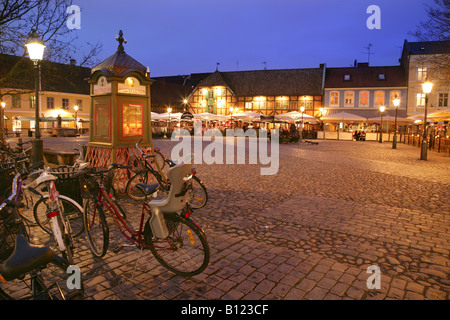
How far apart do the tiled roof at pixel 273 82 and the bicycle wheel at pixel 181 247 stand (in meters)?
43.6

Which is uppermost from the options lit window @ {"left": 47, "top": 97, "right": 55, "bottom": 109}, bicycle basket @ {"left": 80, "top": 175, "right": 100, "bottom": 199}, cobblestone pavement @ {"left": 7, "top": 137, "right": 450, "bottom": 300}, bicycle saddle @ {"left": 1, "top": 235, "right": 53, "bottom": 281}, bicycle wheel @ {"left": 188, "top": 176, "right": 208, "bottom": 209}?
lit window @ {"left": 47, "top": 97, "right": 55, "bottom": 109}

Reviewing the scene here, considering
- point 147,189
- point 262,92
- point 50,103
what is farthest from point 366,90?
point 147,189

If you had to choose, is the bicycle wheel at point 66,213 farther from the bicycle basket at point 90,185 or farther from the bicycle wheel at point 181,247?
the bicycle wheel at point 181,247

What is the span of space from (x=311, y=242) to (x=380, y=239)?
3.54 feet

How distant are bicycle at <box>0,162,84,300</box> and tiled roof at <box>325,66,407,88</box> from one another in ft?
147

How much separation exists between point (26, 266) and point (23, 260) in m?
0.05

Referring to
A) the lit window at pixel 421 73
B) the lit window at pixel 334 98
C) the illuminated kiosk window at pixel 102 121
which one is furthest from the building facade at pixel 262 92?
the illuminated kiosk window at pixel 102 121

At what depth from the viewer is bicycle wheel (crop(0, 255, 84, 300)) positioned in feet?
8.14

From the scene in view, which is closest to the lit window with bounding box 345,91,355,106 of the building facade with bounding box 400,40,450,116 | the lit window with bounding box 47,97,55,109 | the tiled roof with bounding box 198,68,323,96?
the tiled roof with bounding box 198,68,323,96

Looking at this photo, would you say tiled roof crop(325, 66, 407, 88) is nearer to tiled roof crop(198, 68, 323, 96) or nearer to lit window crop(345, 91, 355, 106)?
lit window crop(345, 91, 355, 106)

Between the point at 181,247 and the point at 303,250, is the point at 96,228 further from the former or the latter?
the point at 303,250

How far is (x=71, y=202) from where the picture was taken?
4.54 meters

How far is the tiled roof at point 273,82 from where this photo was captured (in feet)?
149

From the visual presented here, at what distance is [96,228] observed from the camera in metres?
4.46
